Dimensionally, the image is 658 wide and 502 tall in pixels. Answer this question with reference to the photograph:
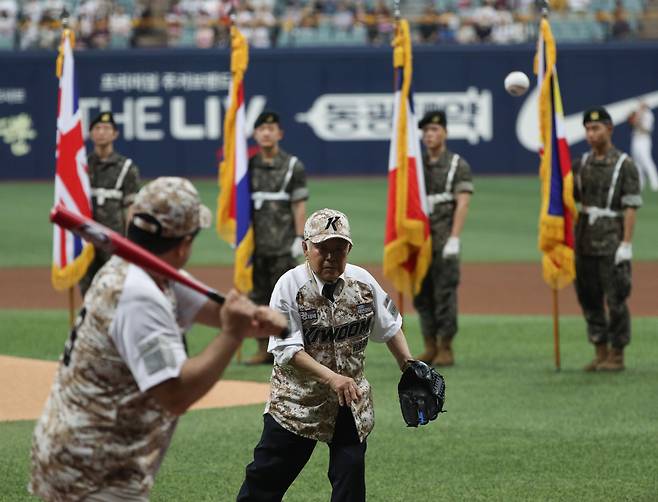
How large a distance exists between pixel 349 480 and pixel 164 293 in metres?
1.87

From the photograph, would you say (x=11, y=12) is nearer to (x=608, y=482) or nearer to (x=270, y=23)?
(x=270, y=23)

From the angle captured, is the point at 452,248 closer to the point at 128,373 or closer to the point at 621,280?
the point at 621,280

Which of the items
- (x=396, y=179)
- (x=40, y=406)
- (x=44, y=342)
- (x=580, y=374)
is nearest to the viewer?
(x=40, y=406)

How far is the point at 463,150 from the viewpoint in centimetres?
3012

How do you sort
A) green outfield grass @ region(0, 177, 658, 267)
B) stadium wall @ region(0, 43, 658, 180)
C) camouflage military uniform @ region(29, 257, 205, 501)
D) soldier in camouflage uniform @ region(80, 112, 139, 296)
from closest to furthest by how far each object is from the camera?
camouflage military uniform @ region(29, 257, 205, 501)
soldier in camouflage uniform @ region(80, 112, 139, 296)
green outfield grass @ region(0, 177, 658, 267)
stadium wall @ region(0, 43, 658, 180)

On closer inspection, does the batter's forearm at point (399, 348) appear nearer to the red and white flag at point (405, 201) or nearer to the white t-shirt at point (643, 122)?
the red and white flag at point (405, 201)

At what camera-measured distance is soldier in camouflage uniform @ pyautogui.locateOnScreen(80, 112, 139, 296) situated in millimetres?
12844

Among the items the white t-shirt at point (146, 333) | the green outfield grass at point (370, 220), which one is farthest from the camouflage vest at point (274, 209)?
the white t-shirt at point (146, 333)

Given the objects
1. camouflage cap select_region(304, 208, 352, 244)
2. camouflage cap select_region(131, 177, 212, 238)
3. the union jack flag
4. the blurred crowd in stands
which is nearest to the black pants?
camouflage cap select_region(304, 208, 352, 244)

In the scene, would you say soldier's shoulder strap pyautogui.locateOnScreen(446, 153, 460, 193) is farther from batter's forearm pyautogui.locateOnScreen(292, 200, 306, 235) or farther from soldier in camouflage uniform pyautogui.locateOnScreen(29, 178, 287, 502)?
soldier in camouflage uniform pyautogui.locateOnScreen(29, 178, 287, 502)

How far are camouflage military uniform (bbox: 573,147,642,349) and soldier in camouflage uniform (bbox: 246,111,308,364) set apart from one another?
261 cm

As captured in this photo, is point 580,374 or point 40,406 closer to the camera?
point 40,406

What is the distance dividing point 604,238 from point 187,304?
25.3ft

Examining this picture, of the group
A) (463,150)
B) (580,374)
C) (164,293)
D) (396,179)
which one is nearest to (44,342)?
(396,179)
